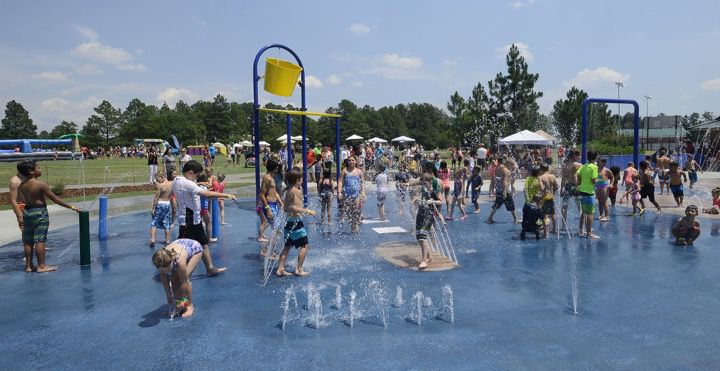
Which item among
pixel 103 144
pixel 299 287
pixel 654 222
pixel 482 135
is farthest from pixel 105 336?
pixel 103 144

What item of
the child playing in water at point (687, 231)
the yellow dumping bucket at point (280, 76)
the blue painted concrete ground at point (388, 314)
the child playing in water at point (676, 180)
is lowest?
the blue painted concrete ground at point (388, 314)

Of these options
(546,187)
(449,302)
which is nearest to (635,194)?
(546,187)

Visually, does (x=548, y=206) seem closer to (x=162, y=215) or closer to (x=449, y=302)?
(x=449, y=302)

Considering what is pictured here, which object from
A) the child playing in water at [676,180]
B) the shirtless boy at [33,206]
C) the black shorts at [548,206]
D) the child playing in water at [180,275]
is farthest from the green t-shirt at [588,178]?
the shirtless boy at [33,206]

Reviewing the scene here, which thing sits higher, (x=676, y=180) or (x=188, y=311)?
(x=676, y=180)

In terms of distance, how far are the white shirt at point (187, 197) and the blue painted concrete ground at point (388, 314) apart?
3.53 feet

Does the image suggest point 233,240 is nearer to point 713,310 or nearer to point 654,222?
point 713,310

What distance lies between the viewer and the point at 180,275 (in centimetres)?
605

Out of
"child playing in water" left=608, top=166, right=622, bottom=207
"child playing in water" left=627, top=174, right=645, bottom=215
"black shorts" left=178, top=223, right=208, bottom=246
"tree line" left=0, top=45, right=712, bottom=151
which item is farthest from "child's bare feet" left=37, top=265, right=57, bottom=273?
"tree line" left=0, top=45, right=712, bottom=151

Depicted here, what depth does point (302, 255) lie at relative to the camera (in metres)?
7.71

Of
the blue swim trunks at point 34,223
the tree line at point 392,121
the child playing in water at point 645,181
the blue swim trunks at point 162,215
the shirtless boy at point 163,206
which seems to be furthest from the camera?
the tree line at point 392,121

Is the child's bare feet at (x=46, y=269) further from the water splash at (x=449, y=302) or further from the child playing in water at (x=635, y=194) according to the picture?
the child playing in water at (x=635, y=194)

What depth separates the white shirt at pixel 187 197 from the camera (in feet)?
23.8

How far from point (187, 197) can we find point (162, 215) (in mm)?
2796
